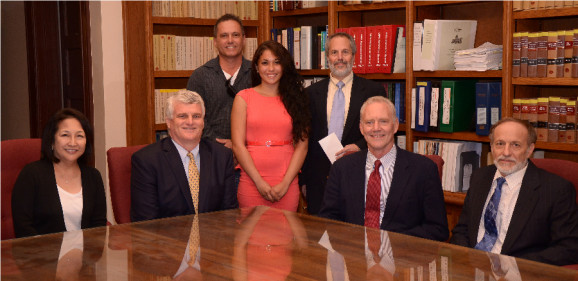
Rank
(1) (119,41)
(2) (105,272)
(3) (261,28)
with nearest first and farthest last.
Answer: (2) (105,272) < (1) (119,41) < (3) (261,28)

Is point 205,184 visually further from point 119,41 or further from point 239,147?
point 119,41

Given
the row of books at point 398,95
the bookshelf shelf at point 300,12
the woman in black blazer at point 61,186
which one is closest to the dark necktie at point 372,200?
the woman in black blazer at point 61,186

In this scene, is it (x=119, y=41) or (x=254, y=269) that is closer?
(x=254, y=269)

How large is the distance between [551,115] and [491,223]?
1438mm

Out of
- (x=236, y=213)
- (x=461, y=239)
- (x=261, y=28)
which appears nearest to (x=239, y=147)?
(x=236, y=213)

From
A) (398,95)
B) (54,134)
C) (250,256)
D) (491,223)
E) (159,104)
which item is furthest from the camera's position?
(159,104)

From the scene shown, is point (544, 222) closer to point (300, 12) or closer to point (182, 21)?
point (300, 12)

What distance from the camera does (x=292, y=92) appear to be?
381cm

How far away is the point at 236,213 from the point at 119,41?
2.57m

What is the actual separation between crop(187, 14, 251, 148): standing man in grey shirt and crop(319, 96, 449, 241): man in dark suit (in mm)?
1233

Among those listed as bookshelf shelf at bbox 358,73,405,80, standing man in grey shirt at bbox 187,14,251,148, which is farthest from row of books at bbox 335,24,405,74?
standing man in grey shirt at bbox 187,14,251,148

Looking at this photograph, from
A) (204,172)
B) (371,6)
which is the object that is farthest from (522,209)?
(371,6)

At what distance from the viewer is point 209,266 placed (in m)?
2.03

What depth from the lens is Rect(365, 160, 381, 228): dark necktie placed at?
3.01m
